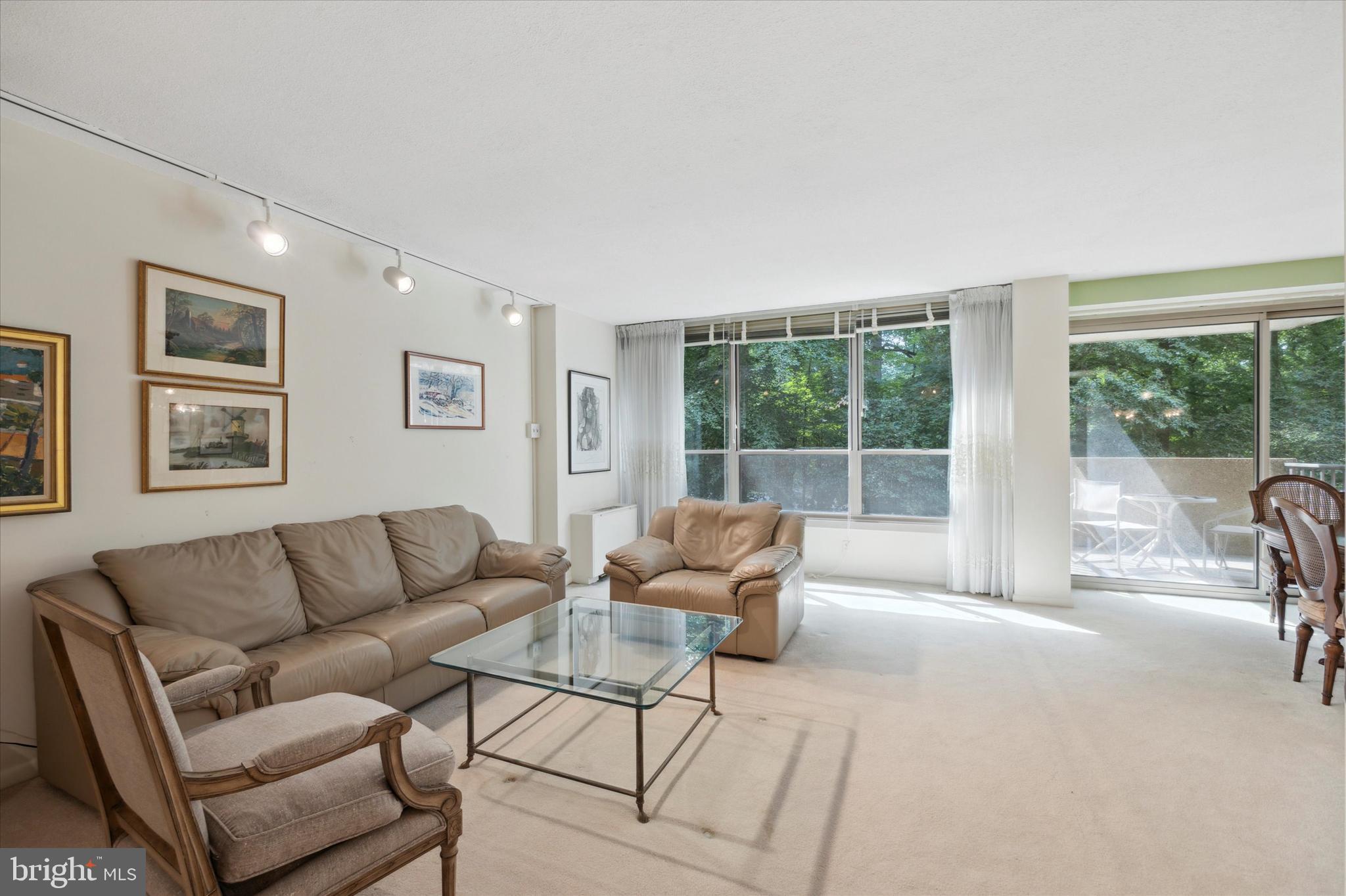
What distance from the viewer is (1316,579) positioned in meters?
2.91

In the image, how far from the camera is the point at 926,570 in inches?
208

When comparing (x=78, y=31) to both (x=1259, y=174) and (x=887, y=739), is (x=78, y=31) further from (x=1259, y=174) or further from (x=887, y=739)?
(x=1259, y=174)

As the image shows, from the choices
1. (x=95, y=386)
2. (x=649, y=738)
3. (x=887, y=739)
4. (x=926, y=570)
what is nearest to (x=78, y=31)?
(x=95, y=386)

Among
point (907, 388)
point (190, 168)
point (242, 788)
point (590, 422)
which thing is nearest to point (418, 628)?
point (242, 788)

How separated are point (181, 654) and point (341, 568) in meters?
1.08

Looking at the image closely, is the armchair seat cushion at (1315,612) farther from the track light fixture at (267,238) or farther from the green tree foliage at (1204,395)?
the track light fixture at (267,238)

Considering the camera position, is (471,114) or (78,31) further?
(471,114)

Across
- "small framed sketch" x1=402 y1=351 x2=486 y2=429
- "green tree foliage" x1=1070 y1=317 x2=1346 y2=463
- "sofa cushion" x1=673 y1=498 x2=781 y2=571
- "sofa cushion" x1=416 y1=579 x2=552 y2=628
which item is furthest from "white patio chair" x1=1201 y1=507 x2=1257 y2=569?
"small framed sketch" x1=402 y1=351 x2=486 y2=429

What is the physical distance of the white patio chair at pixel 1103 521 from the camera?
196 inches

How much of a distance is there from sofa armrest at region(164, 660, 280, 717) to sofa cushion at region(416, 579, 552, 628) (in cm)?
124

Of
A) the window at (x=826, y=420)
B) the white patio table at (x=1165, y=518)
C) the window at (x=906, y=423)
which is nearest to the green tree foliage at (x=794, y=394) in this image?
the window at (x=826, y=420)

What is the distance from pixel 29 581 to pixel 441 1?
8.31 feet

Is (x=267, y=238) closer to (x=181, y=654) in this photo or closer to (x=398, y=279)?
(x=398, y=279)

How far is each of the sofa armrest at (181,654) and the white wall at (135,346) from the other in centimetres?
60
